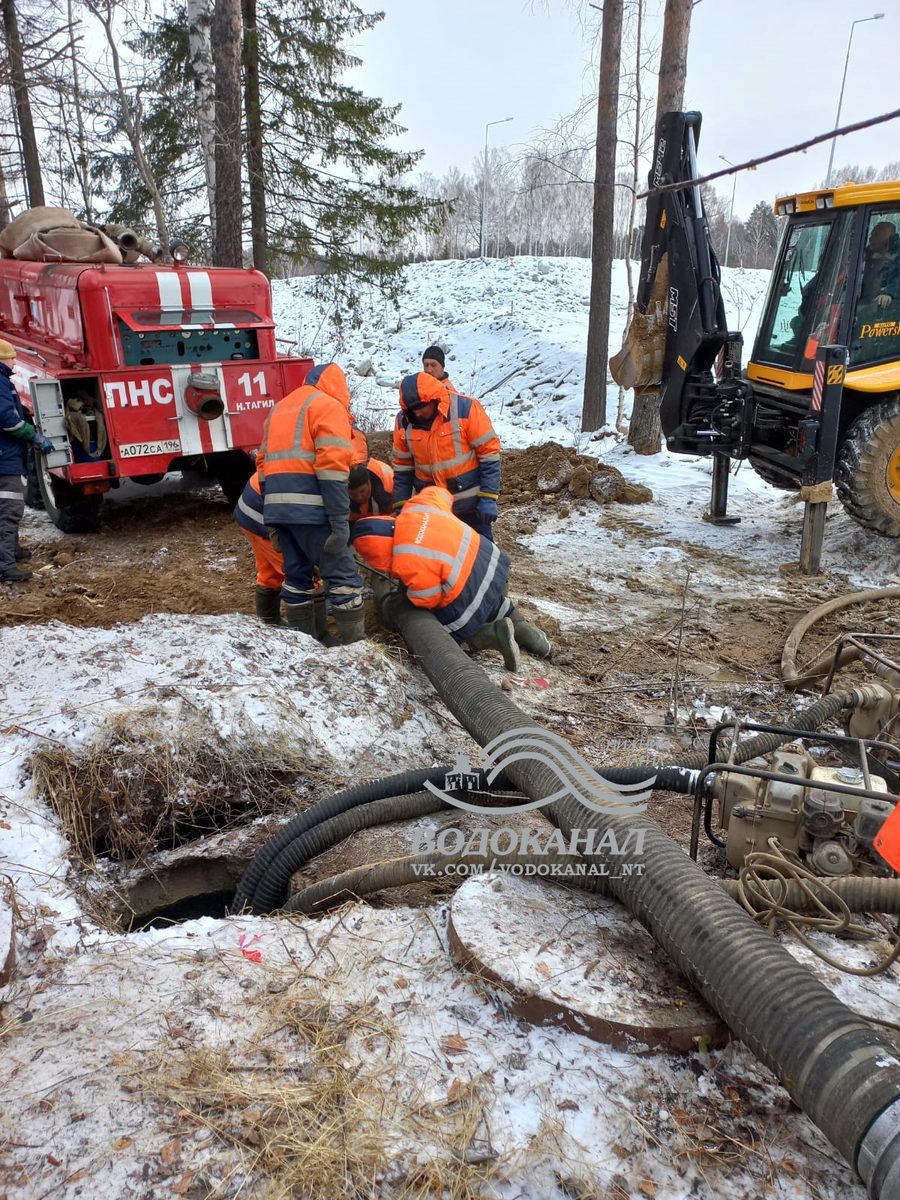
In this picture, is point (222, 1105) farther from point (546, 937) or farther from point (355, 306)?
point (355, 306)

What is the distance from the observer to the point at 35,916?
270cm

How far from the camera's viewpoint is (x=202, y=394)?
703 centimetres

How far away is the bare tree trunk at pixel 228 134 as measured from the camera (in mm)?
9383

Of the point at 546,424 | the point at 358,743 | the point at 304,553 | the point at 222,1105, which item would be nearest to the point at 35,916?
the point at 222,1105

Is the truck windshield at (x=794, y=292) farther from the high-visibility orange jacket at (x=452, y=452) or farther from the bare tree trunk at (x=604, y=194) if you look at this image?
the bare tree trunk at (x=604, y=194)

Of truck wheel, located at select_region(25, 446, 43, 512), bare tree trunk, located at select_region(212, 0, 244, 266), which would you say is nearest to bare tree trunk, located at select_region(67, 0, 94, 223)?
bare tree trunk, located at select_region(212, 0, 244, 266)

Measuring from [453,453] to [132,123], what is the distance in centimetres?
887

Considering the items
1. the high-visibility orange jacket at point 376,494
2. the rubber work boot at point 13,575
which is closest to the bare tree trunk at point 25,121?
the rubber work boot at point 13,575

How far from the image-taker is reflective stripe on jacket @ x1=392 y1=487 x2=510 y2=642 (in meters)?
4.40

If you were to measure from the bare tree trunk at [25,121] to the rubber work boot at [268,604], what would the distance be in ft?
45.5

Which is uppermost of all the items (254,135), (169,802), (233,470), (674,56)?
(674,56)

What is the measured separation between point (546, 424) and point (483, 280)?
15756 millimetres

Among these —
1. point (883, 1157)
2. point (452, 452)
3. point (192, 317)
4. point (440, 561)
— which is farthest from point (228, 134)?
point (883, 1157)

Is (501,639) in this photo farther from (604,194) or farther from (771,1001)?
(604,194)
